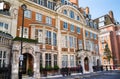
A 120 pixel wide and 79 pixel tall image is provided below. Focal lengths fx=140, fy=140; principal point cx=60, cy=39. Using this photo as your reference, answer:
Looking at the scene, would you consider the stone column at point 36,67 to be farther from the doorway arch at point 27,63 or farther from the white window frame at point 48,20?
the white window frame at point 48,20

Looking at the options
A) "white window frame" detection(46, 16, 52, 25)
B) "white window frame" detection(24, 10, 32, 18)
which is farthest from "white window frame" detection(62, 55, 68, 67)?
"white window frame" detection(24, 10, 32, 18)

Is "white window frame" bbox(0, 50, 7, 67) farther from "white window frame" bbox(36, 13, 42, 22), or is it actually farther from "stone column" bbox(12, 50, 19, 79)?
"white window frame" bbox(36, 13, 42, 22)

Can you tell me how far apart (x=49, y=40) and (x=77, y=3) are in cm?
1833

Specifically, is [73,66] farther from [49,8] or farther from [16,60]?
[16,60]

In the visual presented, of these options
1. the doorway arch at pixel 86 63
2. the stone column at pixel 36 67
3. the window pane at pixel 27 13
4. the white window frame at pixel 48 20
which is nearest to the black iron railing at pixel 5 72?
the stone column at pixel 36 67

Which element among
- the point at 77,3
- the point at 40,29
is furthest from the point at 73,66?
the point at 77,3

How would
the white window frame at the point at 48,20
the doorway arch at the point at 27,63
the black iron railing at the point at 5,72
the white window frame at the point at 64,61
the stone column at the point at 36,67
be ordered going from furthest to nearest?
the white window frame at the point at 64,61
the white window frame at the point at 48,20
the doorway arch at the point at 27,63
the stone column at the point at 36,67
the black iron railing at the point at 5,72

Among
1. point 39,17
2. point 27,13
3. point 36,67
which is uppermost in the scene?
point 27,13

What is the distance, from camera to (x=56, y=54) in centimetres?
2714

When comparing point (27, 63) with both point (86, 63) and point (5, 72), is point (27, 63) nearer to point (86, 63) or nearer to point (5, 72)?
point (5, 72)

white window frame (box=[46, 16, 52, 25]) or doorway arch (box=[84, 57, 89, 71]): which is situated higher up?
white window frame (box=[46, 16, 52, 25])

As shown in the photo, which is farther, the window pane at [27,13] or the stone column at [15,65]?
the window pane at [27,13]

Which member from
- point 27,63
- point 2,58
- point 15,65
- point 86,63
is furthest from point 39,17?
point 86,63

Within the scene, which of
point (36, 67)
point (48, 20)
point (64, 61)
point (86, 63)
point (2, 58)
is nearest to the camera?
point (2, 58)
